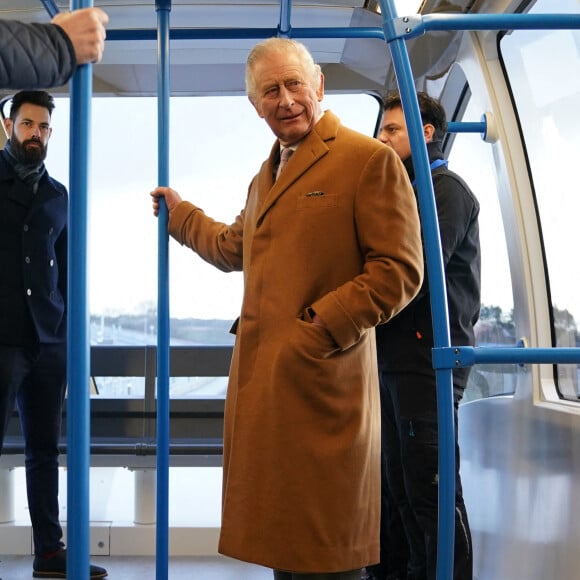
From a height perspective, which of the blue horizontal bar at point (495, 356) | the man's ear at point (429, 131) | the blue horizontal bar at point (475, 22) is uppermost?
the man's ear at point (429, 131)

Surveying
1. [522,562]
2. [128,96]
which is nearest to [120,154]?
[128,96]

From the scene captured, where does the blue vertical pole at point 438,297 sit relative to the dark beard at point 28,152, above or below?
below

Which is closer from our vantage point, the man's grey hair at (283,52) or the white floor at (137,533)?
the man's grey hair at (283,52)

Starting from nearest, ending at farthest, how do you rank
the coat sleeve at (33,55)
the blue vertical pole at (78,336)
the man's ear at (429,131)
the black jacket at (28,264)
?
the coat sleeve at (33,55) < the blue vertical pole at (78,336) < the man's ear at (429,131) < the black jacket at (28,264)

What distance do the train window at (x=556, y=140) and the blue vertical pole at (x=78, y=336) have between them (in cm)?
199

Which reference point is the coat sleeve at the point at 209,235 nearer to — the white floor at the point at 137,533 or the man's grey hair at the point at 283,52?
the man's grey hair at the point at 283,52

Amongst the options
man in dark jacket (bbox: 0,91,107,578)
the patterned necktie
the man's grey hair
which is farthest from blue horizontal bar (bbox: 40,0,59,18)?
the patterned necktie

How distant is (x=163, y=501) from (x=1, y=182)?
1.57 m

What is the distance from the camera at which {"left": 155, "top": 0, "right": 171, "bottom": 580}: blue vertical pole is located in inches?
95.0

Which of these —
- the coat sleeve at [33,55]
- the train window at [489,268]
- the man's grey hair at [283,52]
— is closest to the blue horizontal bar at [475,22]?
the man's grey hair at [283,52]

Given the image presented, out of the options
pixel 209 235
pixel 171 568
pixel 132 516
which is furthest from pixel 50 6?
pixel 132 516

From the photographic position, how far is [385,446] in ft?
9.55

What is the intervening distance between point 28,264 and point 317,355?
1.78m

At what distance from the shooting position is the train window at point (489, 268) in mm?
3793
